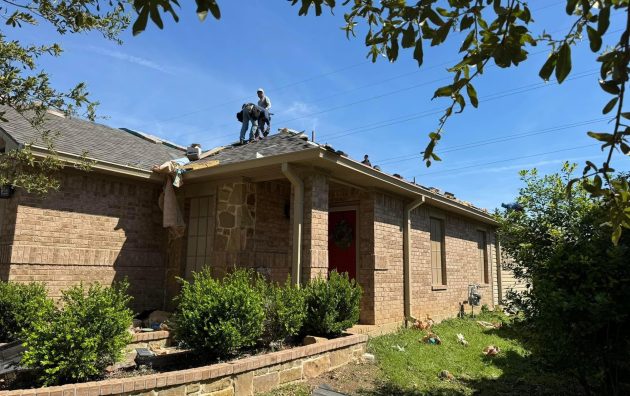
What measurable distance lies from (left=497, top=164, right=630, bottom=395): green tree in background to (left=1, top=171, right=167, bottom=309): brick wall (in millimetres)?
7195

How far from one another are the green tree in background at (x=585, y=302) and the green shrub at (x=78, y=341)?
14.9ft

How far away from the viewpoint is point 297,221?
7.70 metres

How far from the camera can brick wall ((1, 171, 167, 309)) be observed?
7.55m

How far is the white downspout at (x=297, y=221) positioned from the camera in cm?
760

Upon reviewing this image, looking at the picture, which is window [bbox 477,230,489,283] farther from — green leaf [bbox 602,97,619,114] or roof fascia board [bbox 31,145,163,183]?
green leaf [bbox 602,97,619,114]

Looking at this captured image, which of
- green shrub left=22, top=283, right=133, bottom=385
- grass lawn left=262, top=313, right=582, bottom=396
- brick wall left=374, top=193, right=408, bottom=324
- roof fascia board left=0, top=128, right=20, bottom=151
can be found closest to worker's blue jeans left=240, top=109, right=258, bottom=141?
brick wall left=374, top=193, right=408, bottom=324

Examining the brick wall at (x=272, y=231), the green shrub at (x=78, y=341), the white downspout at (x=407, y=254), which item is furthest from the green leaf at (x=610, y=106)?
the white downspout at (x=407, y=254)

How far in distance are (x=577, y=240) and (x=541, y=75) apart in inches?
150

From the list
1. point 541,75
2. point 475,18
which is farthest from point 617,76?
point 475,18

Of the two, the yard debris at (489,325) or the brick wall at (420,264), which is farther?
the yard debris at (489,325)

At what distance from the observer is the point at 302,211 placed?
7.80 metres

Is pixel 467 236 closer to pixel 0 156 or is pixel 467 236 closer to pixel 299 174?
pixel 299 174

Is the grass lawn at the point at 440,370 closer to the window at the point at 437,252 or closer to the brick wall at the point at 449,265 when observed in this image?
the brick wall at the point at 449,265

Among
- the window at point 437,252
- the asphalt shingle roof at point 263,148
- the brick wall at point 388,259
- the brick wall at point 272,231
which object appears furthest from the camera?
the window at point 437,252
